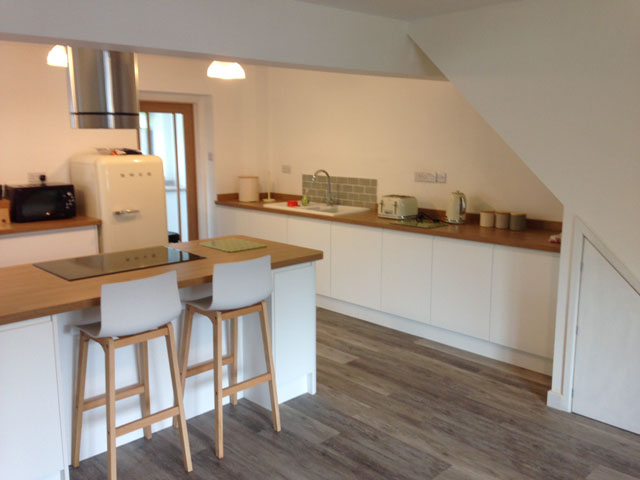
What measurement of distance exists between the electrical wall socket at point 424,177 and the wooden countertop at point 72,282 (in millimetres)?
1841

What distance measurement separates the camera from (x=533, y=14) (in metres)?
3.08

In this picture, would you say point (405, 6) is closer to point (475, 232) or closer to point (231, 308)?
point (475, 232)

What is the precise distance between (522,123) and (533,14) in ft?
1.93

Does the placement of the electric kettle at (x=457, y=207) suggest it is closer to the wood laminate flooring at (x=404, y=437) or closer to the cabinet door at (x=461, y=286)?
the cabinet door at (x=461, y=286)

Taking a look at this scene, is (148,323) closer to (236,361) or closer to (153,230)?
(236,361)

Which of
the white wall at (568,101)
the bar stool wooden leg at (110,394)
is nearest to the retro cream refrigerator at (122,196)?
the bar stool wooden leg at (110,394)

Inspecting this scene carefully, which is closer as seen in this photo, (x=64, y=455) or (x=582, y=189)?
(x=64, y=455)

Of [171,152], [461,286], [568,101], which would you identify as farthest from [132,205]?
[568,101]

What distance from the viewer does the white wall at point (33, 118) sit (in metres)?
4.61

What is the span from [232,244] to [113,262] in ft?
2.55

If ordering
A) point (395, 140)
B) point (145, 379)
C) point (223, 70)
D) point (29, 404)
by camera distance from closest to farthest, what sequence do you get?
point (29, 404)
point (145, 379)
point (223, 70)
point (395, 140)

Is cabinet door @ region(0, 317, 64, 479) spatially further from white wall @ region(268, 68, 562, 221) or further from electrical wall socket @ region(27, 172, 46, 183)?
white wall @ region(268, 68, 562, 221)

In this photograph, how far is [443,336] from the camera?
4.32 metres

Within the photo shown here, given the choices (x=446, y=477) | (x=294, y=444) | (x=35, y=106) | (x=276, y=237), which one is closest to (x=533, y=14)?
(x=446, y=477)
